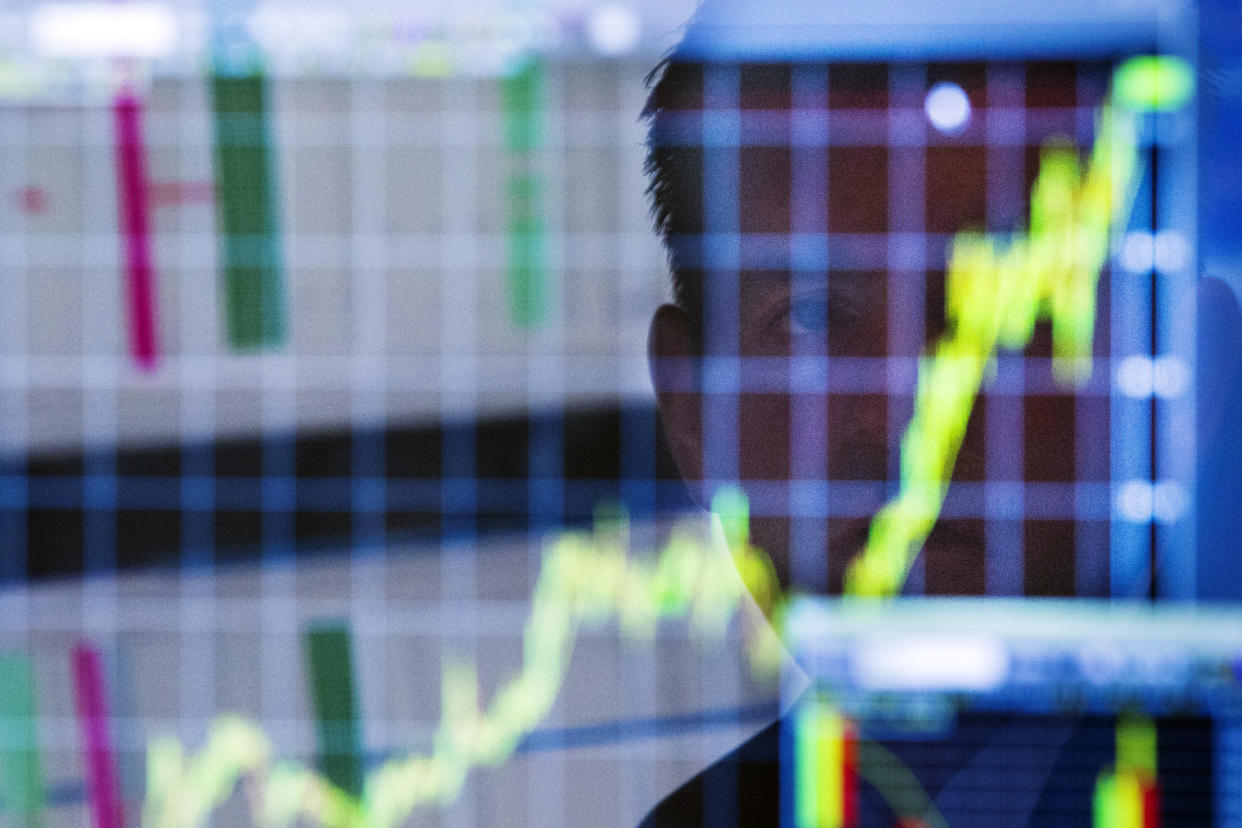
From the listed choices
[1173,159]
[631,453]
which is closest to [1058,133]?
[1173,159]

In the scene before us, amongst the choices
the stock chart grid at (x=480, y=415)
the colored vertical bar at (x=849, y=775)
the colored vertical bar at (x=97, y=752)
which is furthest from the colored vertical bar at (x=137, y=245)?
the colored vertical bar at (x=849, y=775)

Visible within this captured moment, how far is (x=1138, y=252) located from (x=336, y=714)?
25.7 inches

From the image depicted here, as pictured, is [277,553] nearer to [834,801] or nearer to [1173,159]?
[834,801]

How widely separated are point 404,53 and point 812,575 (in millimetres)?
468

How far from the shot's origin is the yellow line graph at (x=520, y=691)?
721mm

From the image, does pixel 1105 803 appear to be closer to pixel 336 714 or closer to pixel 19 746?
pixel 336 714

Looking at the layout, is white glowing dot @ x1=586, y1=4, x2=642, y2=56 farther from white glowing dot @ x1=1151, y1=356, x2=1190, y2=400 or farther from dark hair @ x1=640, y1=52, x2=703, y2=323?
white glowing dot @ x1=1151, y1=356, x2=1190, y2=400

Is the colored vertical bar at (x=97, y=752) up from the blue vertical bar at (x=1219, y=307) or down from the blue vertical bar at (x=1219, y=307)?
down

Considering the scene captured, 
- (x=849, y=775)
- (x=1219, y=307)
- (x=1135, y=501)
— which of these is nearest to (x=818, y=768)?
(x=849, y=775)

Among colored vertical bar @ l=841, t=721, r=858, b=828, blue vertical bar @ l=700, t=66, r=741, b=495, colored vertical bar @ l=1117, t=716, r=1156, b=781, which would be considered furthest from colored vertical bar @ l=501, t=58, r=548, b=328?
colored vertical bar @ l=1117, t=716, r=1156, b=781

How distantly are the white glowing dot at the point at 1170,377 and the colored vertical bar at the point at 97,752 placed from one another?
786 mm

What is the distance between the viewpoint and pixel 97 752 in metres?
0.75

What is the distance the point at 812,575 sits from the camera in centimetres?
71

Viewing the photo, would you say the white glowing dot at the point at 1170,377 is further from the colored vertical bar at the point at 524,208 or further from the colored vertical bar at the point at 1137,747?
the colored vertical bar at the point at 524,208
